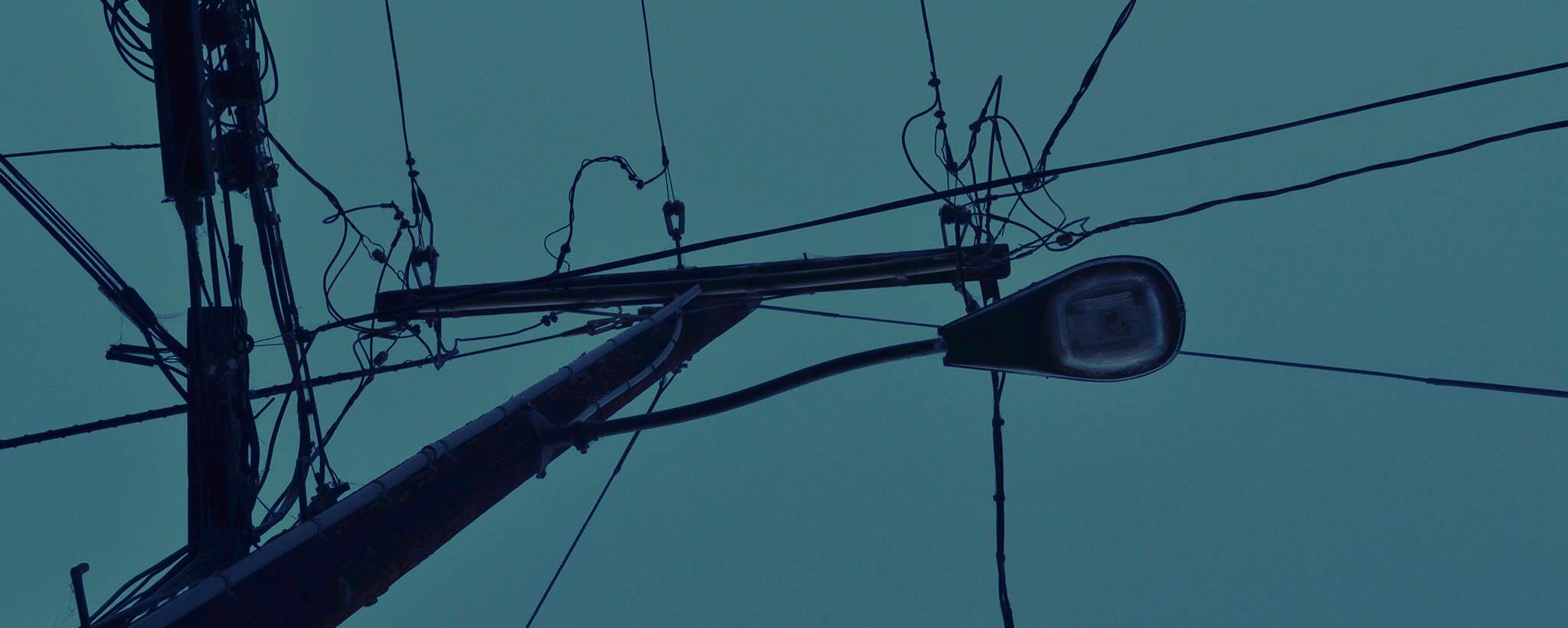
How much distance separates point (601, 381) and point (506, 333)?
7.00ft

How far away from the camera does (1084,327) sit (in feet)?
10.4

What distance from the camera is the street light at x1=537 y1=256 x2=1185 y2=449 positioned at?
10.4ft

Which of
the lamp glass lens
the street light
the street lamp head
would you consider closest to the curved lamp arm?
the street light

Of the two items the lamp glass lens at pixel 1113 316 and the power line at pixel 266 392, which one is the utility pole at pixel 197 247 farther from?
the lamp glass lens at pixel 1113 316

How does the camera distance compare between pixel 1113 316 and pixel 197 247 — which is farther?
pixel 197 247

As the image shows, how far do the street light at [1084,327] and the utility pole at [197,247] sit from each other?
248 cm

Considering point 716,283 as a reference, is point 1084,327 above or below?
below

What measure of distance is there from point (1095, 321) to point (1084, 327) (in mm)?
A: 34

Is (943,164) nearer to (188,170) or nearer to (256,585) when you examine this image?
(188,170)

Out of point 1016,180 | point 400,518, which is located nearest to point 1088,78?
point 1016,180

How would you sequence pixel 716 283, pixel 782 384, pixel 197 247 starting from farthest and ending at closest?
pixel 716 283 → pixel 197 247 → pixel 782 384

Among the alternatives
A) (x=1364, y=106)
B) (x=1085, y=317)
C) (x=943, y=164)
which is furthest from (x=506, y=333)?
(x=1364, y=106)

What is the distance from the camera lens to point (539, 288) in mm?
5547

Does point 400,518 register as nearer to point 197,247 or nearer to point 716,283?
point 197,247
